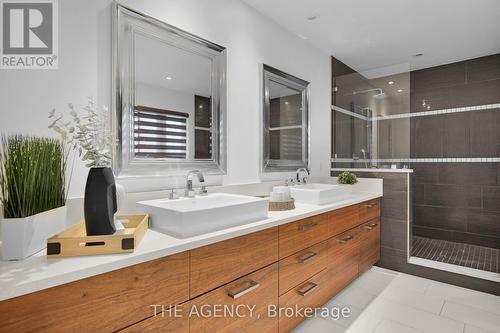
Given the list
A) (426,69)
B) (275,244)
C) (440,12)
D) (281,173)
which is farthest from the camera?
(426,69)

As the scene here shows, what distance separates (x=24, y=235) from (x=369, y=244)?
2.62 meters

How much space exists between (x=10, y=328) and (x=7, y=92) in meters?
0.92

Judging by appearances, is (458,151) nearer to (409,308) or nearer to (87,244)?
(409,308)

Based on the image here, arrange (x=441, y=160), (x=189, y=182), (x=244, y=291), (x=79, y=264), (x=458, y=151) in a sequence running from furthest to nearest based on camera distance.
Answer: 1. (x=441, y=160)
2. (x=458, y=151)
3. (x=189, y=182)
4. (x=244, y=291)
5. (x=79, y=264)

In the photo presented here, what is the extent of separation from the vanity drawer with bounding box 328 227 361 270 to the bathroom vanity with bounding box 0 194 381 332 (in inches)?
0.6

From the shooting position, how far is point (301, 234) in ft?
5.67

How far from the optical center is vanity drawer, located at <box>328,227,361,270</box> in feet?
6.75

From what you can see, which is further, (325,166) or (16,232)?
(325,166)

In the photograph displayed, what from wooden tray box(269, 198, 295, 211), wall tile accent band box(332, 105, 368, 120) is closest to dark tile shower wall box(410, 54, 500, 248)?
wall tile accent band box(332, 105, 368, 120)

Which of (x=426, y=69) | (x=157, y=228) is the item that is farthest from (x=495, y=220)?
(x=157, y=228)

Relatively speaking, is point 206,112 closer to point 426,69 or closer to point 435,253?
point 435,253

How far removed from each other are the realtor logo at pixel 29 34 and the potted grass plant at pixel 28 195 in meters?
0.45

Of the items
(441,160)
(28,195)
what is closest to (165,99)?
(28,195)

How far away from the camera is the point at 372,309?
2.09 m
